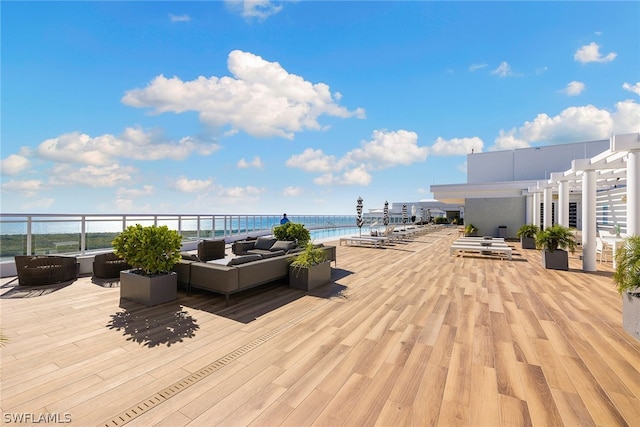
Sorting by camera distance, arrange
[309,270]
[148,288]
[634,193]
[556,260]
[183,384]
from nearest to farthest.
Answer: [183,384] → [148,288] → [309,270] → [634,193] → [556,260]

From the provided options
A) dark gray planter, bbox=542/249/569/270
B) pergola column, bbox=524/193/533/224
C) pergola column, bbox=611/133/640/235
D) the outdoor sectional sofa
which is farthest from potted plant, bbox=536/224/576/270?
pergola column, bbox=524/193/533/224

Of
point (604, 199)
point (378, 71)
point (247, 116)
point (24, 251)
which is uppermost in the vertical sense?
point (378, 71)

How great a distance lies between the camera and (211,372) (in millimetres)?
2301

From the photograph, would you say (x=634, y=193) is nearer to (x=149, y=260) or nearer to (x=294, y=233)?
(x=294, y=233)

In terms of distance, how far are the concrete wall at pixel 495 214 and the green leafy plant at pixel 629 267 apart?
47.8ft

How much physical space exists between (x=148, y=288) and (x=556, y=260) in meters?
9.43

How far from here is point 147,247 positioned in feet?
13.3

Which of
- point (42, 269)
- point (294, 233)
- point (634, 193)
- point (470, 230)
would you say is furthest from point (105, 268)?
point (470, 230)

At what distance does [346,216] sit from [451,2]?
64.6 ft

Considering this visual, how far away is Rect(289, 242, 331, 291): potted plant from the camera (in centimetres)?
497

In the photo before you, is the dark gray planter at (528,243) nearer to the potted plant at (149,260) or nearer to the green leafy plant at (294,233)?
the green leafy plant at (294,233)

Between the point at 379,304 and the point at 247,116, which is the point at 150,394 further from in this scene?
the point at 247,116

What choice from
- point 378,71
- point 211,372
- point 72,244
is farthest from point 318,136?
point 211,372

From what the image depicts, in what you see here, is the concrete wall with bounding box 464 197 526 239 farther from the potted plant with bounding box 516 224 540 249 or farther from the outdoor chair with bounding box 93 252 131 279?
the outdoor chair with bounding box 93 252 131 279
